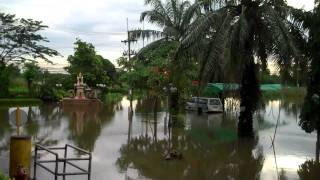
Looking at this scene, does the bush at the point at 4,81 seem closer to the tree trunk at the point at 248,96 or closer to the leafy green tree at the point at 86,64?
the leafy green tree at the point at 86,64

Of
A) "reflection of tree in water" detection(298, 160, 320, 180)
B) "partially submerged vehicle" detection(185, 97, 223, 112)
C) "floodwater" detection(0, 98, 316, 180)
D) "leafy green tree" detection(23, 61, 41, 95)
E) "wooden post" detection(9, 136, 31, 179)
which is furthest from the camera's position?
"leafy green tree" detection(23, 61, 41, 95)

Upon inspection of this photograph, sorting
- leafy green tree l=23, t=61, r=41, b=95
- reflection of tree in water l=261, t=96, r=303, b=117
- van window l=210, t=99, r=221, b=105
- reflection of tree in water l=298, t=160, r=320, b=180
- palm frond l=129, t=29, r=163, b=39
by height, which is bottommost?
reflection of tree in water l=298, t=160, r=320, b=180

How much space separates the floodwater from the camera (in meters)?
15.0

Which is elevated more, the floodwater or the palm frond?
the palm frond

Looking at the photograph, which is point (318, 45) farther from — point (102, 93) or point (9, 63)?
point (102, 93)

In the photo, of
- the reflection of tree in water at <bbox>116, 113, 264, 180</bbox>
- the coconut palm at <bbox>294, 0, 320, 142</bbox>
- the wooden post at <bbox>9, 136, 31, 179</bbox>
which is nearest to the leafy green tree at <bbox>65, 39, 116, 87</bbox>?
the reflection of tree in water at <bbox>116, 113, 264, 180</bbox>

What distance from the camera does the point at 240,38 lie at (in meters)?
20.0

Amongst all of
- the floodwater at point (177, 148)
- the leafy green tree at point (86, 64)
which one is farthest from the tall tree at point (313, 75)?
the leafy green tree at point (86, 64)

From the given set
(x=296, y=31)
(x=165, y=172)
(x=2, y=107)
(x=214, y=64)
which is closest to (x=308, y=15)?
(x=296, y=31)

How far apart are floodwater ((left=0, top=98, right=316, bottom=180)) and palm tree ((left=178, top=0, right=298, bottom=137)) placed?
10.3ft

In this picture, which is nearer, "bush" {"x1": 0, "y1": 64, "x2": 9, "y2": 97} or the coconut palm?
the coconut palm

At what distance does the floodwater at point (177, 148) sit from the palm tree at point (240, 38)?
10.3 feet

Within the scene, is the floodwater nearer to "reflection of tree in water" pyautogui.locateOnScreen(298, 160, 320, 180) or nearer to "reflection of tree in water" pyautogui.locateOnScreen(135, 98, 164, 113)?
"reflection of tree in water" pyautogui.locateOnScreen(298, 160, 320, 180)

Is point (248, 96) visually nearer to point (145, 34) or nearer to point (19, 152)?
point (145, 34)
